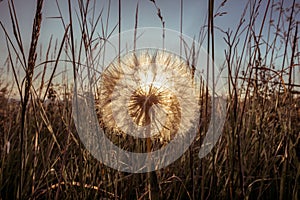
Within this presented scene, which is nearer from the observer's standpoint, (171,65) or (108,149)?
(108,149)

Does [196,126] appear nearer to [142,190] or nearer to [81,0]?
[142,190]

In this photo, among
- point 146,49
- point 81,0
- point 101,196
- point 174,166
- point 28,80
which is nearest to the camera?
point 28,80

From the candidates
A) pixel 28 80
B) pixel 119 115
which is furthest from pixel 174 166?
pixel 28 80

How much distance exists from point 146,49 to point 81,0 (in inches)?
18.2

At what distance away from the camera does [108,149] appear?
4.43ft

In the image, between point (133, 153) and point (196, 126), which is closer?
point (196, 126)

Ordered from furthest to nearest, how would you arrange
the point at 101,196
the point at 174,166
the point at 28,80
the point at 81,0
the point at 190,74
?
the point at 174,166
the point at 190,74
the point at 101,196
the point at 81,0
the point at 28,80

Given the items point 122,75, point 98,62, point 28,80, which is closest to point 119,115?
point 122,75

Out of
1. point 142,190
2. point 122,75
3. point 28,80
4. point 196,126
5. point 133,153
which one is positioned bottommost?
point 142,190

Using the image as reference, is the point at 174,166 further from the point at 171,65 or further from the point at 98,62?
the point at 98,62

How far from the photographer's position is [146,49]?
5.06 ft

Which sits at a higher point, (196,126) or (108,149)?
(196,126)

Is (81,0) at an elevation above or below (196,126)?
above

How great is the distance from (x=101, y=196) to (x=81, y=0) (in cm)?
74
